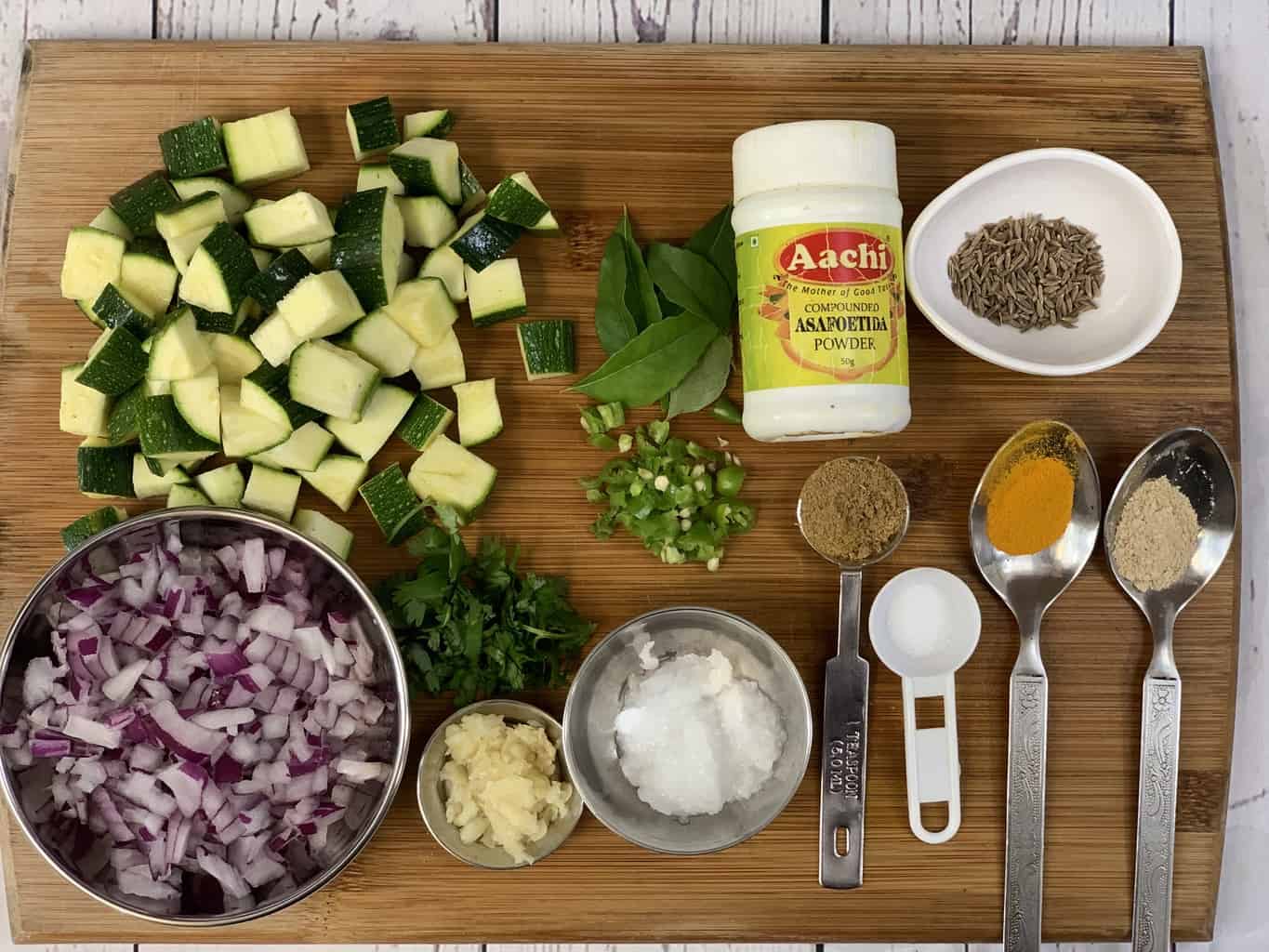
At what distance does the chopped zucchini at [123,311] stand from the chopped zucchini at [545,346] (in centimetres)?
63

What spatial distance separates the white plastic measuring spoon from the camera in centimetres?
170

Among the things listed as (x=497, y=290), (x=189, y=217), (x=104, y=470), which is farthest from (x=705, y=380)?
(x=104, y=470)

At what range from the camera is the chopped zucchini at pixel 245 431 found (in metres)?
1.67

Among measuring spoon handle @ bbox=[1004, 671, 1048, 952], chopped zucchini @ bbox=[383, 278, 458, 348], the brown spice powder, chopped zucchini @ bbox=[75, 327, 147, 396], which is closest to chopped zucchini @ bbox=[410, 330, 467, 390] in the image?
chopped zucchini @ bbox=[383, 278, 458, 348]

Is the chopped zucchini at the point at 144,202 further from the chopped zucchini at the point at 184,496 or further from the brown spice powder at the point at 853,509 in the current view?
the brown spice powder at the point at 853,509

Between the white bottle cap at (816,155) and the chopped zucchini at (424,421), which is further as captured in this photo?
the chopped zucchini at (424,421)

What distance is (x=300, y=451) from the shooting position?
1687 mm

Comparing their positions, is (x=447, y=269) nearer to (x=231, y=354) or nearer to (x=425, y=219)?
(x=425, y=219)

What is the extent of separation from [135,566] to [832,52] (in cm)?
148

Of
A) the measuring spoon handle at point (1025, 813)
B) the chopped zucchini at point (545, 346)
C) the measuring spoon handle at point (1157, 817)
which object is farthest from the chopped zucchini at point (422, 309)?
the measuring spoon handle at point (1157, 817)

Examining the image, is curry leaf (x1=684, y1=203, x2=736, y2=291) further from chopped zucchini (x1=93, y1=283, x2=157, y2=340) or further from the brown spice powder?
chopped zucchini (x1=93, y1=283, x2=157, y2=340)

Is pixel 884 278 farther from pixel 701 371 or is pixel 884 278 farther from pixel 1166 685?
pixel 1166 685

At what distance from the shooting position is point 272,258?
5.67ft

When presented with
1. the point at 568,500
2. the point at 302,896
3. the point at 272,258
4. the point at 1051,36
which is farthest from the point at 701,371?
the point at 302,896
